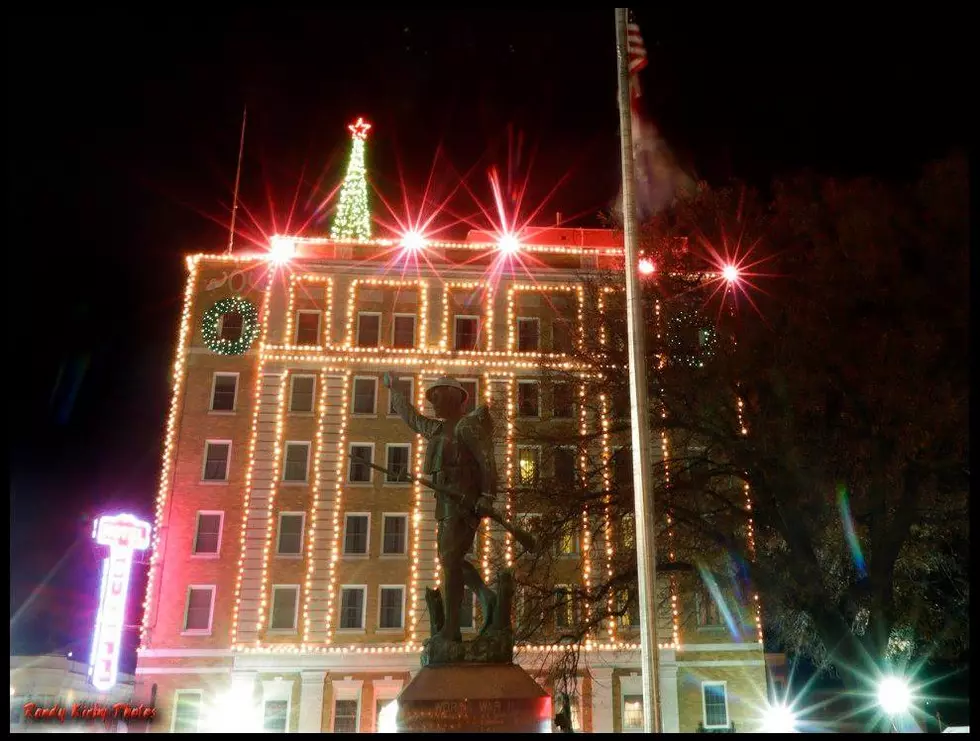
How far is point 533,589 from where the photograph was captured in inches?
822

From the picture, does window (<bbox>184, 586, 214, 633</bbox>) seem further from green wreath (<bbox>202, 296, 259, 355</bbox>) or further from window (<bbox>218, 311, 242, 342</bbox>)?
window (<bbox>218, 311, 242, 342</bbox>)

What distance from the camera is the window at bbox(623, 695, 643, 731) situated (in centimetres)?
3559

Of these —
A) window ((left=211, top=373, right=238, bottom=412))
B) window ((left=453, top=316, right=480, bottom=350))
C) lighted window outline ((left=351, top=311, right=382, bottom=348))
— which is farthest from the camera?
window ((left=453, top=316, right=480, bottom=350))

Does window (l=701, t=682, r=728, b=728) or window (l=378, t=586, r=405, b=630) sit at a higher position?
window (l=378, t=586, r=405, b=630)

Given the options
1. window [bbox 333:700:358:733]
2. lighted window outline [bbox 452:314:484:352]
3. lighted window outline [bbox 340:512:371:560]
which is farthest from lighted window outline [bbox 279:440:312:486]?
window [bbox 333:700:358:733]

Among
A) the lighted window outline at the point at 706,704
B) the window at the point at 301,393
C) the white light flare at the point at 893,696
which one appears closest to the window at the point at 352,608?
the window at the point at 301,393

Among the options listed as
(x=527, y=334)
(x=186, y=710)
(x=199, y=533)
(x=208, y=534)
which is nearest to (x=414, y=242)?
(x=527, y=334)

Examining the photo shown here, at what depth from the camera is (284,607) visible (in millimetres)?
35812

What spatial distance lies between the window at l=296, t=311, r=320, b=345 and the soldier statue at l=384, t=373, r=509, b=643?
95.2 feet

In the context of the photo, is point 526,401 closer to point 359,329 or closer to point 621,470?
point 359,329

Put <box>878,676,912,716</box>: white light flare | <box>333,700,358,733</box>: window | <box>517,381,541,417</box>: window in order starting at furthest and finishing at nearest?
<box>517,381,541,417</box>: window → <box>333,700,358,733</box>: window → <box>878,676,912,716</box>: white light flare

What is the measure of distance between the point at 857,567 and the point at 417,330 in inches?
939

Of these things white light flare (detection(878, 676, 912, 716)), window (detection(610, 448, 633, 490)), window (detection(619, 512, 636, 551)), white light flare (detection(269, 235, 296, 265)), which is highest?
white light flare (detection(269, 235, 296, 265))

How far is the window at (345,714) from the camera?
3434 centimetres
